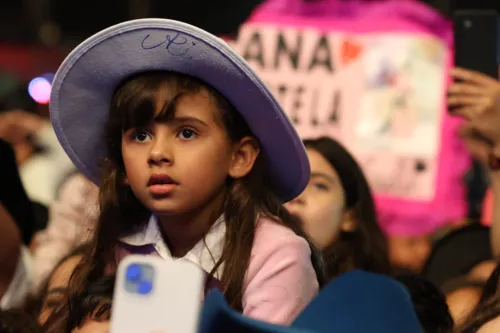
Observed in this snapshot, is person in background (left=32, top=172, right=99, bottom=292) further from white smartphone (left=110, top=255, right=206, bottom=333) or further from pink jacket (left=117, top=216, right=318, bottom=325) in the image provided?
white smartphone (left=110, top=255, right=206, bottom=333)

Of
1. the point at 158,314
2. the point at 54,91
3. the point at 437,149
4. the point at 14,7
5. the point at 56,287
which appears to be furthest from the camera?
the point at 14,7

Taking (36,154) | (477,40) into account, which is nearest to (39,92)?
(36,154)

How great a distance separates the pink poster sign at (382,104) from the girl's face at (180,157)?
4.72 ft

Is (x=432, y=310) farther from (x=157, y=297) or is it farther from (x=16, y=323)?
(x=157, y=297)

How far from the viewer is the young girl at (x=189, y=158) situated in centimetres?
115

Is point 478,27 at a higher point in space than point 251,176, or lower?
higher

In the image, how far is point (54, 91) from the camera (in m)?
1.28

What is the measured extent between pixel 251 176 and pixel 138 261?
1.93ft

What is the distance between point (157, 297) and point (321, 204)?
1.25 metres

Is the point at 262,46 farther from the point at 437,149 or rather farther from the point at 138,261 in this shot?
the point at 138,261

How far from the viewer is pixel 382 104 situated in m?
2.70

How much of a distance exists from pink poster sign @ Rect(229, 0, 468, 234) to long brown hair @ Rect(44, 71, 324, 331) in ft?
4.44

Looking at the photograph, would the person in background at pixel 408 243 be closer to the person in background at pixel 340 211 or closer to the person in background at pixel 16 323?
the person in background at pixel 340 211

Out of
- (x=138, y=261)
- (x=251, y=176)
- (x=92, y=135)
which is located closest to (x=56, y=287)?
(x=92, y=135)
